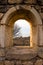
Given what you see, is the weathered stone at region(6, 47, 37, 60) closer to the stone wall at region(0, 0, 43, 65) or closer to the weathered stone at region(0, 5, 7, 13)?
the stone wall at region(0, 0, 43, 65)

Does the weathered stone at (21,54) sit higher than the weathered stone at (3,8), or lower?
lower

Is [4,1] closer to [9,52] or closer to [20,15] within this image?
[20,15]

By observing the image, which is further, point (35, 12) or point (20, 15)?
point (20, 15)

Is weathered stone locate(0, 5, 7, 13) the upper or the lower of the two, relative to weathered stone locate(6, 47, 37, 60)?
upper

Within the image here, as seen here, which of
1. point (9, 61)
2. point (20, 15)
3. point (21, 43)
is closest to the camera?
point (9, 61)

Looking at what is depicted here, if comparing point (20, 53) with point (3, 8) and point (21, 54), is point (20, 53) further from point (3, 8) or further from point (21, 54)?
point (3, 8)

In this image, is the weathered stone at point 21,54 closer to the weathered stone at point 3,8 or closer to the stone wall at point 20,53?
the stone wall at point 20,53

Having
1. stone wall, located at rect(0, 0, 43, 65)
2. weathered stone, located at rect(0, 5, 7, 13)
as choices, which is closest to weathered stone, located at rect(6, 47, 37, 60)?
stone wall, located at rect(0, 0, 43, 65)

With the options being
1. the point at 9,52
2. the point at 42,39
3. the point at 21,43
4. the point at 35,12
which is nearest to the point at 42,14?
the point at 35,12

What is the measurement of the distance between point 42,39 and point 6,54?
1067mm

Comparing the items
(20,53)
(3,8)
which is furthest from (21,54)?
(3,8)

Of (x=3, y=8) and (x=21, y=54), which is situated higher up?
(x=3, y=8)

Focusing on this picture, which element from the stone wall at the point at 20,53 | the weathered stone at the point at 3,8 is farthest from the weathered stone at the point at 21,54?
the weathered stone at the point at 3,8

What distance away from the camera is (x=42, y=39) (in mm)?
4816
